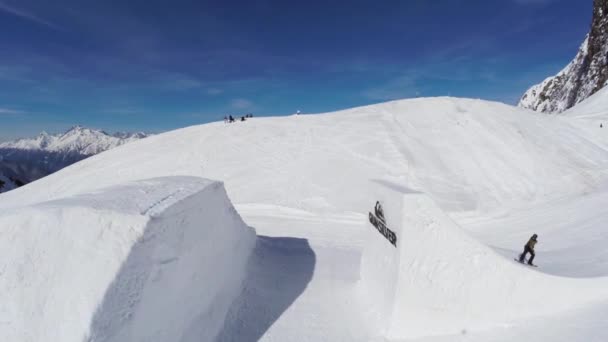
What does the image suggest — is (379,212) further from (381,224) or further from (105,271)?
(105,271)

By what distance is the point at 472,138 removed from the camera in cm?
2473

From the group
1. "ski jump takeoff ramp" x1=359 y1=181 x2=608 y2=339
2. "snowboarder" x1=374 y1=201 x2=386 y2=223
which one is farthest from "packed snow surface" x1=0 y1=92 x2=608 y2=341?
"snowboarder" x1=374 y1=201 x2=386 y2=223

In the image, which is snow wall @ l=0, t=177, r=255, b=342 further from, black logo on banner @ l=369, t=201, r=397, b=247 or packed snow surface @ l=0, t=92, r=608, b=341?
black logo on banner @ l=369, t=201, r=397, b=247

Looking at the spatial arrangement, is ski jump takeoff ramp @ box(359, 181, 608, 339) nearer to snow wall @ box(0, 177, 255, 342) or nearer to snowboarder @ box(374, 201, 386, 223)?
snowboarder @ box(374, 201, 386, 223)

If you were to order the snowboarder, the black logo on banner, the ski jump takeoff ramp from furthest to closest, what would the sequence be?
the snowboarder, the black logo on banner, the ski jump takeoff ramp

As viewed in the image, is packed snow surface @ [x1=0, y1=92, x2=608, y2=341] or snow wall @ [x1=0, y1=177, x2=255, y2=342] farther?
packed snow surface @ [x1=0, y1=92, x2=608, y2=341]

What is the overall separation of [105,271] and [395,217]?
20.6 feet

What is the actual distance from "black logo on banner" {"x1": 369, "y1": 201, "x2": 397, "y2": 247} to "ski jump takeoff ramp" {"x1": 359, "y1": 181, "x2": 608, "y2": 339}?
0.26 feet

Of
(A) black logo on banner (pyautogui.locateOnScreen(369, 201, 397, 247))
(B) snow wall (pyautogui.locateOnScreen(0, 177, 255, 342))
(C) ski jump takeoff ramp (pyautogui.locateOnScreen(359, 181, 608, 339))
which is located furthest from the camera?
(A) black logo on banner (pyautogui.locateOnScreen(369, 201, 397, 247))

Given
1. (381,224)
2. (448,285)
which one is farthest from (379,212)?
(448,285)

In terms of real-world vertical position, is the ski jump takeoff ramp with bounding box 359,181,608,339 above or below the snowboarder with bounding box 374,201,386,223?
below

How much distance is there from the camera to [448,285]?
681cm

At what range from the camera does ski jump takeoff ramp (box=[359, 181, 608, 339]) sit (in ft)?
20.5

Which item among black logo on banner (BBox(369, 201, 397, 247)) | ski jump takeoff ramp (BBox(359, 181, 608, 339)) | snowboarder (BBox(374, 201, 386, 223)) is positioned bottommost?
ski jump takeoff ramp (BBox(359, 181, 608, 339))
